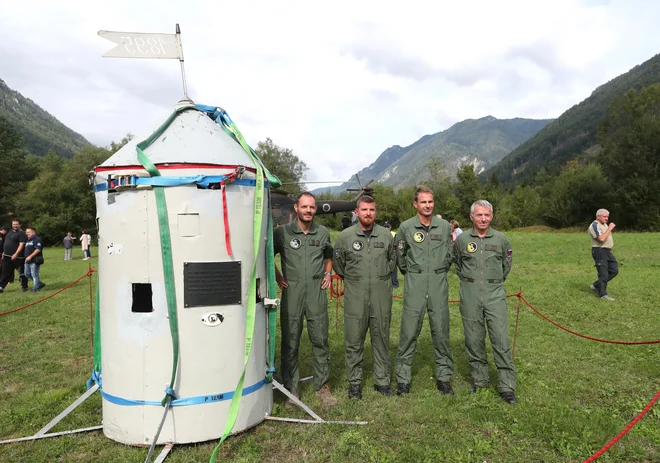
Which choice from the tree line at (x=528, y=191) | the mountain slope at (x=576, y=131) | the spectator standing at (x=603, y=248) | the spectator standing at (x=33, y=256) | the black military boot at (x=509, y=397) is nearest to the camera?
the black military boot at (x=509, y=397)

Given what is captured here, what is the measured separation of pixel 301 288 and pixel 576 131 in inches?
6875

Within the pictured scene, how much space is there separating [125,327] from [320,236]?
2148 mm

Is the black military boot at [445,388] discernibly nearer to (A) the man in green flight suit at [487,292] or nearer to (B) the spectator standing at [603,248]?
(A) the man in green flight suit at [487,292]

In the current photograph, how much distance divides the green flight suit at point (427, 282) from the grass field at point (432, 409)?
61cm

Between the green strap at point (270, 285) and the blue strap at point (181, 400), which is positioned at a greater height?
the green strap at point (270, 285)

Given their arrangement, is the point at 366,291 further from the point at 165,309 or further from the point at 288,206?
the point at 288,206

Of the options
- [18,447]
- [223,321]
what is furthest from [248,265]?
[18,447]

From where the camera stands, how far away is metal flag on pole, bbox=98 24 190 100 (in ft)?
13.9

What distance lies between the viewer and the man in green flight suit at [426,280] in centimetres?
495

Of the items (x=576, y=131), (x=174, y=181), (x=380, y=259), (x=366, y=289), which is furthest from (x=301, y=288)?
(x=576, y=131)

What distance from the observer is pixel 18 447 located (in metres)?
3.98

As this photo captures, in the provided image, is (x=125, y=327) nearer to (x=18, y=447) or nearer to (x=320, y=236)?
(x=18, y=447)

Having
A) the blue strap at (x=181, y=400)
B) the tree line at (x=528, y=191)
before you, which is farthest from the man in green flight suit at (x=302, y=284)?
the tree line at (x=528, y=191)

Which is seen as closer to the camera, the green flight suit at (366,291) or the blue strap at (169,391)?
the blue strap at (169,391)
